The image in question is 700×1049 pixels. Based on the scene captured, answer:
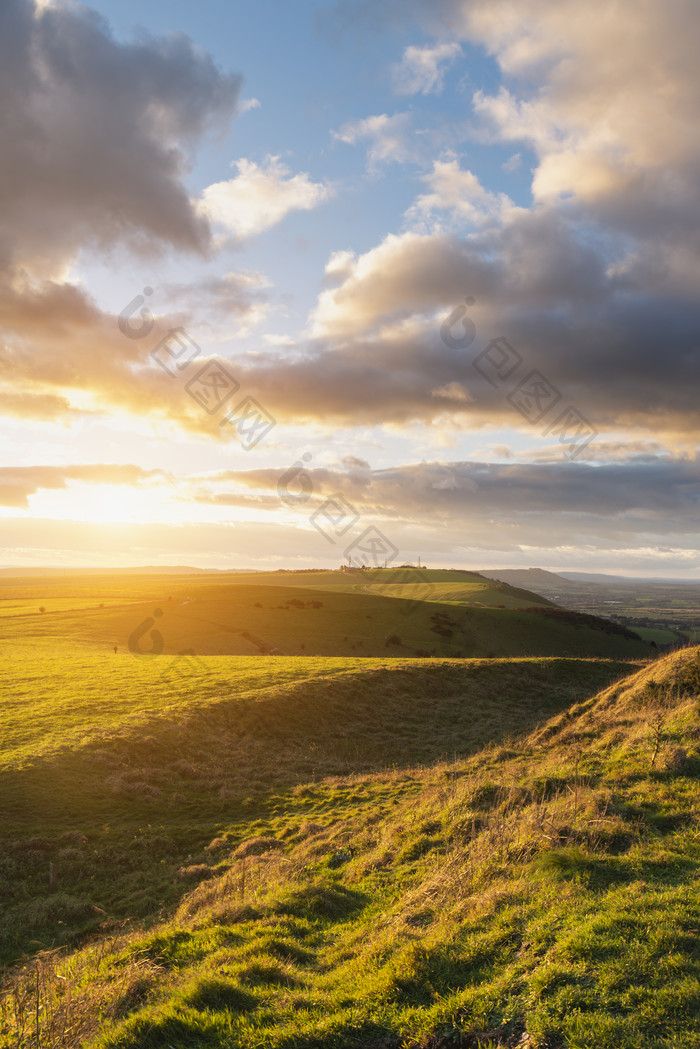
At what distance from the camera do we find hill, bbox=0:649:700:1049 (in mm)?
7062

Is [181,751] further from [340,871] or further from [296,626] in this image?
[296,626]

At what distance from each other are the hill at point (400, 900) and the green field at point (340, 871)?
5 cm

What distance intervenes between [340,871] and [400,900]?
14.2 feet

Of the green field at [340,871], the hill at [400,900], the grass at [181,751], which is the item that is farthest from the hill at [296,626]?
the hill at [400,900]

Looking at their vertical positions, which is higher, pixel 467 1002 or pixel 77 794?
pixel 467 1002

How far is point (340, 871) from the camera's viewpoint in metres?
14.8

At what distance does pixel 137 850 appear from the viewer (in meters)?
18.8

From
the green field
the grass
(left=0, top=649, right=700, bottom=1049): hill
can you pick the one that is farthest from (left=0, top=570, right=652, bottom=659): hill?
(left=0, top=649, right=700, bottom=1049): hill

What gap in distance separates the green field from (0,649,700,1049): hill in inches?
2.2

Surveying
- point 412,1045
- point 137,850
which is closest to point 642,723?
point 412,1045

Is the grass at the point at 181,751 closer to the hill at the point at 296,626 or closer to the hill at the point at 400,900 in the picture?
the hill at the point at 400,900

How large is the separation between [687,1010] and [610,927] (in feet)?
5.56

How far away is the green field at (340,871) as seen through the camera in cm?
724

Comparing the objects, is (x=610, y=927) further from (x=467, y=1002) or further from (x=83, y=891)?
(x=83, y=891)
